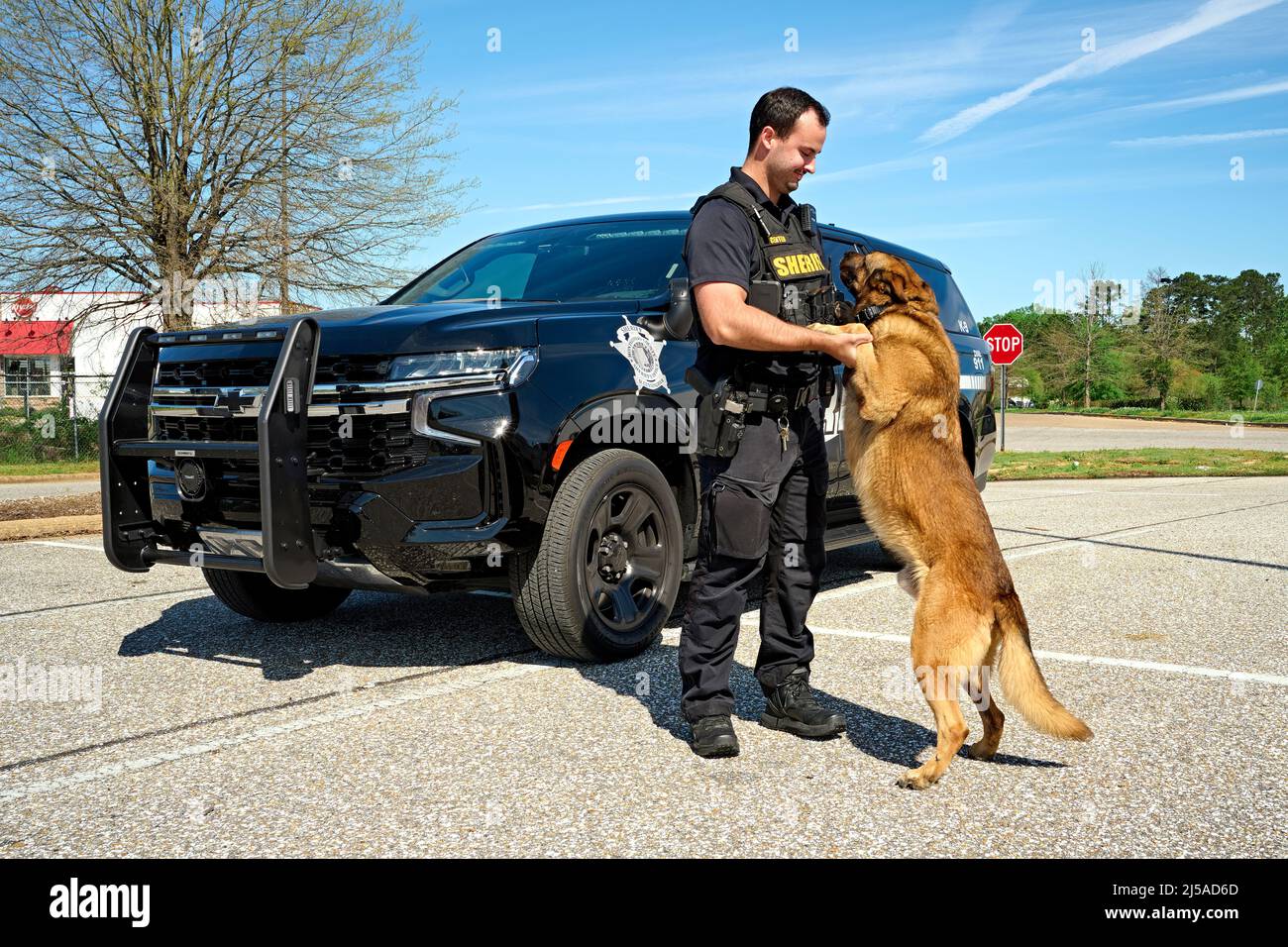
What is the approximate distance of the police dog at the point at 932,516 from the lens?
3.20 metres

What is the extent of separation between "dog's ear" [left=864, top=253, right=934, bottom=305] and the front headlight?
1372 millimetres

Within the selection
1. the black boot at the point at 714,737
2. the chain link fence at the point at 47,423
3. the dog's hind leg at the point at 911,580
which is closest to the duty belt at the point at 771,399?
the dog's hind leg at the point at 911,580

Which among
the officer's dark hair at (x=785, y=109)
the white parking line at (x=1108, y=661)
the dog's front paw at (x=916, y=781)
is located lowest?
the white parking line at (x=1108, y=661)

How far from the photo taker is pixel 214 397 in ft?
14.2

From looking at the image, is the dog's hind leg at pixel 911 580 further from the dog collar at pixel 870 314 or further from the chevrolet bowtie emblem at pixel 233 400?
the chevrolet bowtie emblem at pixel 233 400

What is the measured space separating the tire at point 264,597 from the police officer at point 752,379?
252cm

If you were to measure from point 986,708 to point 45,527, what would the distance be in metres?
8.78

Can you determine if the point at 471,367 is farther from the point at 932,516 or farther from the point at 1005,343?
the point at 1005,343

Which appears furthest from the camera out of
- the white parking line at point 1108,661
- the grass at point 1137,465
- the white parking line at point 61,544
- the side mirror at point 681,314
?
the grass at point 1137,465

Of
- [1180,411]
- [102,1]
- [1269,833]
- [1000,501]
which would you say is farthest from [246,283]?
[1180,411]

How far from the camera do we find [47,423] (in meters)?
20.2

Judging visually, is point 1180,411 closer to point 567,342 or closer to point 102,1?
point 102,1

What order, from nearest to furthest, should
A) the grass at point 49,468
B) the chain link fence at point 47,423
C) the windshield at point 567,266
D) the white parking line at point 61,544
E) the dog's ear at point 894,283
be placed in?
the dog's ear at point 894,283, the windshield at point 567,266, the white parking line at point 61,544, the grass at point 49,468, the chain link fence at point 47,423
